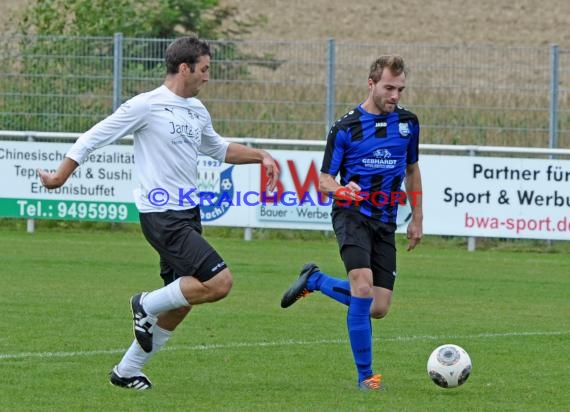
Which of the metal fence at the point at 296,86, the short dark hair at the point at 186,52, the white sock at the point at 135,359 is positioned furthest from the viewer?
the metal fence at the point at 296,86

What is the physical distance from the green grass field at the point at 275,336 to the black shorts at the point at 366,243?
0.70m

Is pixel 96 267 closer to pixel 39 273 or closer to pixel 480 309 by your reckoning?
pixel 39 273

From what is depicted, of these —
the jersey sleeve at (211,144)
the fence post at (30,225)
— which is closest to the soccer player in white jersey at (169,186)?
the jersey sleeve at (211,144)

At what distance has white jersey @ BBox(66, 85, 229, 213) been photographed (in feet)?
27.0

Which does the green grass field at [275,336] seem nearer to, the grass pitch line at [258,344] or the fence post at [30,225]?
the grass pitch line at [258,344]

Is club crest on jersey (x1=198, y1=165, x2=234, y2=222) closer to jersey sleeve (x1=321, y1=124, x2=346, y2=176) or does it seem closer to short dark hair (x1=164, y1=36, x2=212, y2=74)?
jersey sleeve (x1=321, y1=124, x2=346, y2=176)

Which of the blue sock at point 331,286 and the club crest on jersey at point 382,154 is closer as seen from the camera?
the club crest on jersey at point 382,154

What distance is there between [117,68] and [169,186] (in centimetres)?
1223

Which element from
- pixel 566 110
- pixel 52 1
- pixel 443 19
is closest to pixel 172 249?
pixel 566 110

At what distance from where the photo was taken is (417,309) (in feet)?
41.6

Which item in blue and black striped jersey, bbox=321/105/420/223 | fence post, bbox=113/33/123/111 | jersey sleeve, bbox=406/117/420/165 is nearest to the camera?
blue and black striped jersey, bbox=321/105/420/223

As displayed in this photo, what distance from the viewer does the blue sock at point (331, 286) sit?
925cm

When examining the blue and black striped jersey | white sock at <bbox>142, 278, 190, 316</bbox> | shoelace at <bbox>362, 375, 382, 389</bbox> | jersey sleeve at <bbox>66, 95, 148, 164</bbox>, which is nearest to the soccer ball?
shoelace at <bbox>362, 375, 382, 389</bbox>

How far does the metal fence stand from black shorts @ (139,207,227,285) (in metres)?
11.5
